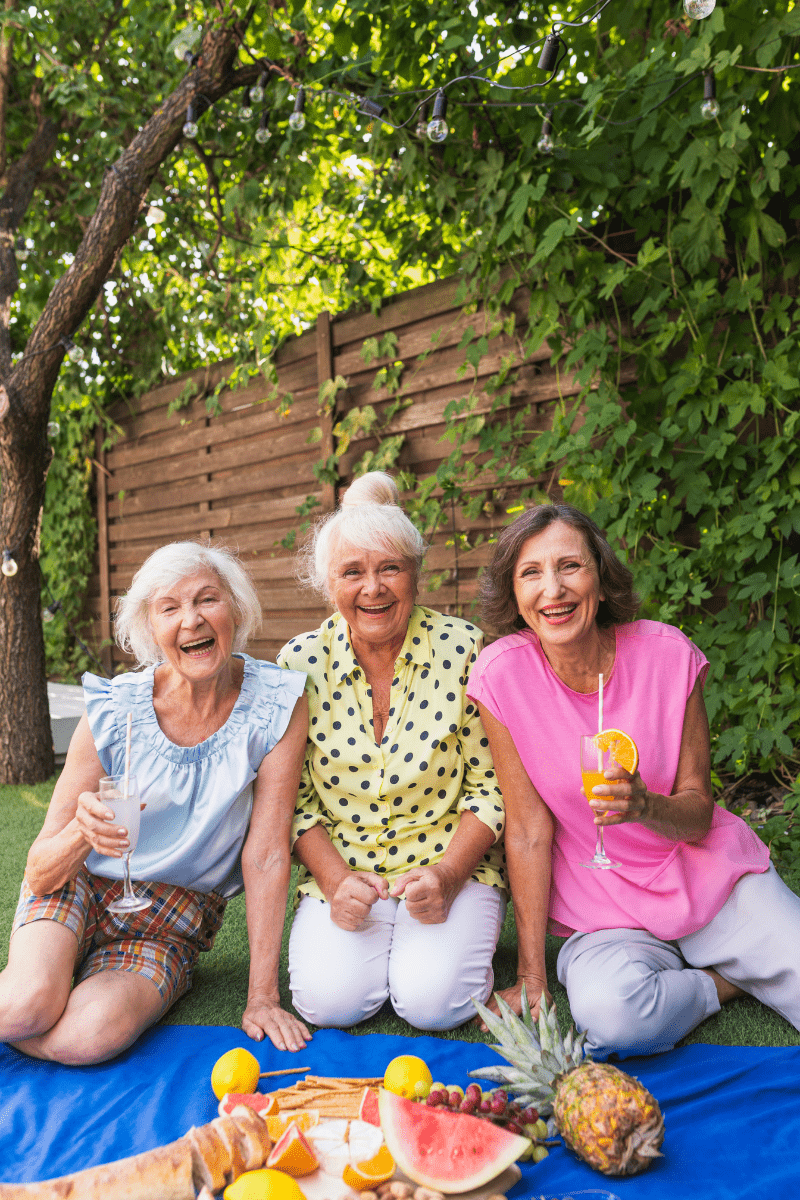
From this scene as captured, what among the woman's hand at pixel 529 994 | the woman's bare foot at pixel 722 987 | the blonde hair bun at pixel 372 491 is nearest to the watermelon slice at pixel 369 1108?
the woman's hand at pixel 529 994

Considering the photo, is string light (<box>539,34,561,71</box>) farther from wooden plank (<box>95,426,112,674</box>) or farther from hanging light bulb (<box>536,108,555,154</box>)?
wooden plank (<box>95,426,112,674</box>)

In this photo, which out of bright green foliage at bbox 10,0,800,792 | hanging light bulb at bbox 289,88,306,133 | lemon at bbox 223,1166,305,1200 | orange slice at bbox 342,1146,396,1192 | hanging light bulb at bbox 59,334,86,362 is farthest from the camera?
hanging light bulb at bbox 59,334,86,362

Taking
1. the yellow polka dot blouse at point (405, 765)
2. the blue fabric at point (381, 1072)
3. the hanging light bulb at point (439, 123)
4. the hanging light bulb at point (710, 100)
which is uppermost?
the hanging light bulb at point (439, 123)

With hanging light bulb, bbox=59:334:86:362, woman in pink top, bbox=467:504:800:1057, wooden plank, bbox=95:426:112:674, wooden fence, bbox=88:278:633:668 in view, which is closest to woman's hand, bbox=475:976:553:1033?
woman in pink top, bbox=467:504:800:1057

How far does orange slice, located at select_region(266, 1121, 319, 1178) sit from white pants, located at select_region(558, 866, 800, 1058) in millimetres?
776

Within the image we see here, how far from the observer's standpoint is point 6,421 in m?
5.22

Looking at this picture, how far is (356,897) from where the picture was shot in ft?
7.61

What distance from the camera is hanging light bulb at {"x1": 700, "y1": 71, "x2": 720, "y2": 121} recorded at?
314cm

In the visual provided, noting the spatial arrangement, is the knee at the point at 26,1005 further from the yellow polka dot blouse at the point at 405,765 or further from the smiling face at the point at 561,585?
the smiling face at the point at 561,585

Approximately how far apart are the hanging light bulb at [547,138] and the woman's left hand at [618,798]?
9.17ft

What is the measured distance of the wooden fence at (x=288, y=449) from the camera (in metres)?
4.83

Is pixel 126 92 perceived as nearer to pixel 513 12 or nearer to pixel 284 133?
pixel 284 133

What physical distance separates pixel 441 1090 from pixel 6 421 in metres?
4.72

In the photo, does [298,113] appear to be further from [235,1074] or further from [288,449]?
[235,1074]
